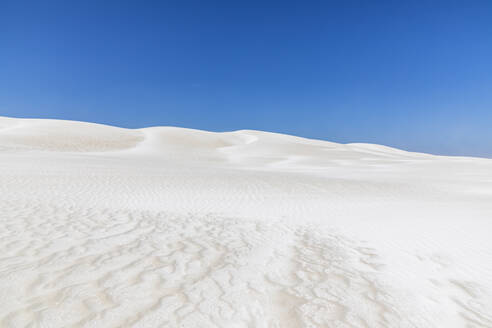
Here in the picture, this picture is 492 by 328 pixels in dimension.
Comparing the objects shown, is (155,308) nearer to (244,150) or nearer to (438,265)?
(438,265)

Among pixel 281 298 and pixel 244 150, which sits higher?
pixel 244 150

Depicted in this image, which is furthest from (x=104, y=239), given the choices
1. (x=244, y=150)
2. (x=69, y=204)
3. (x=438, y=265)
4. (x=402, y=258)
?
(x=244, y=150)

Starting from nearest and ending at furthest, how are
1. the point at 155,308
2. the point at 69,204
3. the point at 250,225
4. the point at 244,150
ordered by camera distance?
the point at 155,308 → the point at 250,225 → the point at 69,204 → the point at 244,150

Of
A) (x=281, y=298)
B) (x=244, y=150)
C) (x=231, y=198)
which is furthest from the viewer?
(x=244, y=150)

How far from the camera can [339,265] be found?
476 cm

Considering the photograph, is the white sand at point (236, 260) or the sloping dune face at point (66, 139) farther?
the sloping dune face at point (66, 139)

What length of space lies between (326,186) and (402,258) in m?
9.26

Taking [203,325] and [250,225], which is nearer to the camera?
[203,325]

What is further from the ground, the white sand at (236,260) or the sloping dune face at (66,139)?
the sloping dune face at (66,139)

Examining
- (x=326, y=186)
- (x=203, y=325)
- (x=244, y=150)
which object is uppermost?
(x=244, y=150)

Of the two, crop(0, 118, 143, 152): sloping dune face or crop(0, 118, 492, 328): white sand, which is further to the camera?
crop(0, 118, 143, 152): sloping dune face

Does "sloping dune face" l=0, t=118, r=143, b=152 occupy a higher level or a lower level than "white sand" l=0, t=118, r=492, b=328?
higher

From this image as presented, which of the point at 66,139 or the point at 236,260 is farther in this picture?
the point at 66,139

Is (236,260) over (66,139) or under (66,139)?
under
